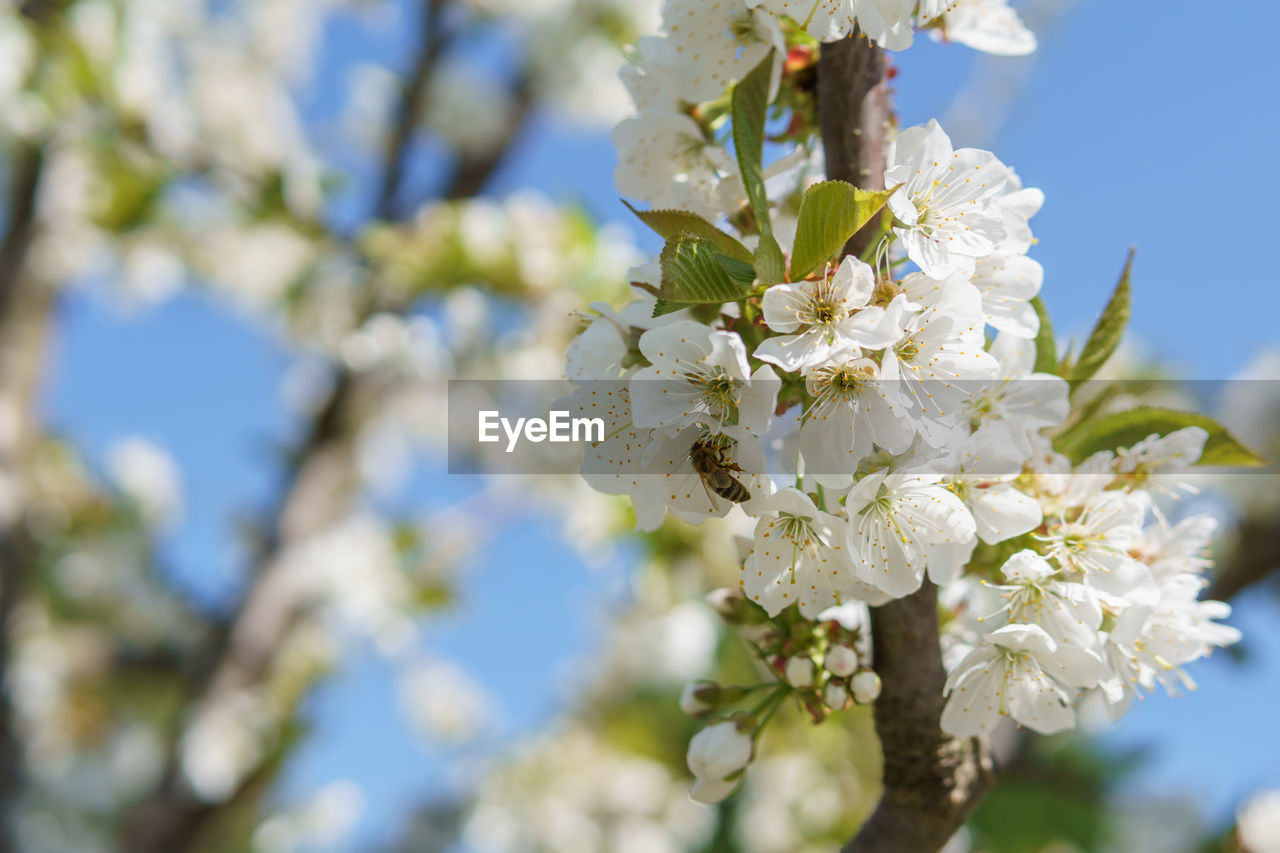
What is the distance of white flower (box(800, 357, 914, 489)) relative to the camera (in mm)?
608

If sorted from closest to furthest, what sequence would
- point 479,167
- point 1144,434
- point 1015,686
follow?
point 1015,686 < point 1144,434 < point 479,167

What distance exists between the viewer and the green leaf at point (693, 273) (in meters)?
0.60

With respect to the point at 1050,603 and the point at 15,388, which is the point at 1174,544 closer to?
the point at 1050,603

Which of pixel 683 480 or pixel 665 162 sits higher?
pixel 665 162

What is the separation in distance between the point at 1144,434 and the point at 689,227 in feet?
1.51

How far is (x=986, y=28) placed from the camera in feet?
2.81

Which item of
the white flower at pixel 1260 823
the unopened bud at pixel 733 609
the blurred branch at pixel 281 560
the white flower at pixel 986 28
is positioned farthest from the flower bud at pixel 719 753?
the blurred branch at pixel 281 560

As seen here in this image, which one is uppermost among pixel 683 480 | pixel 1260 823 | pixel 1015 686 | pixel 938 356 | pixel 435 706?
pixel 938 356

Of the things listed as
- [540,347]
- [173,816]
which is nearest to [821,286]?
[540,347]

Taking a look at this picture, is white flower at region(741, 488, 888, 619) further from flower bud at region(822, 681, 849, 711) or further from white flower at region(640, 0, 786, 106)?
white flower at region(640, 0, 786, 106)

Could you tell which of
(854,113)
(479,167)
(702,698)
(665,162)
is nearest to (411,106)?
(479,167)

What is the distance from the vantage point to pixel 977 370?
64 cm

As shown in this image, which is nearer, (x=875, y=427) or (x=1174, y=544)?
(x=875, y=427)

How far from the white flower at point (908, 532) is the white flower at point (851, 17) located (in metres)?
0.35
